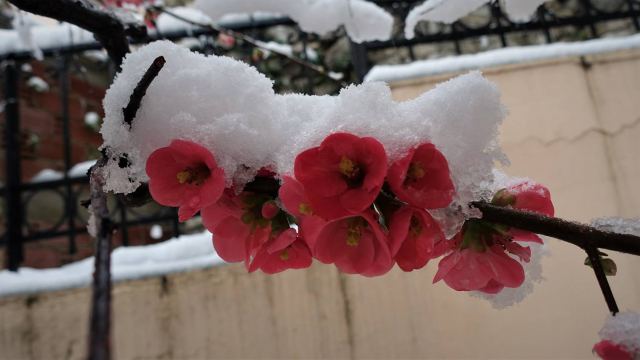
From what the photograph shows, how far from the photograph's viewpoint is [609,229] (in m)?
0.36

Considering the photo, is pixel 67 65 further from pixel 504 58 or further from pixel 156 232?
pixel 504 58

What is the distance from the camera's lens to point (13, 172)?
6.05 feet

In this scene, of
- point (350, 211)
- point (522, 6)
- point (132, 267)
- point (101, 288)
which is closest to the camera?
point (101, 288)

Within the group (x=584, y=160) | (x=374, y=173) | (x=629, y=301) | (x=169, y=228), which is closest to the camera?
(x=374, y=173)

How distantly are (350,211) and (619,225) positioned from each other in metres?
0.23

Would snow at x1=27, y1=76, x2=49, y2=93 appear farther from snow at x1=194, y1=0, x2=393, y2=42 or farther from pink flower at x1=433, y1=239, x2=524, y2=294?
pink flower at x1=433, y1=239, x2=524, y2=294

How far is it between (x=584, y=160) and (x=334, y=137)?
1.36 m

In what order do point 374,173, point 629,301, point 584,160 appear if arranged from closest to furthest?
point 374,173, point 629,301, point 584,160

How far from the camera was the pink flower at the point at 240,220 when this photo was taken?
1.36ft

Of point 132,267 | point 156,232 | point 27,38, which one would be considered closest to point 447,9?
point 132,267

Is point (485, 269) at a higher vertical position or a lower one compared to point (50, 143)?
lower

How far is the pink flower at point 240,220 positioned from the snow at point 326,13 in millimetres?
1022

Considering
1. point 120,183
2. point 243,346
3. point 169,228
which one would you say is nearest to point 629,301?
point 243,346

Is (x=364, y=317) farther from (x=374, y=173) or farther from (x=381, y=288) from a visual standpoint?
(x=374, y=173)
